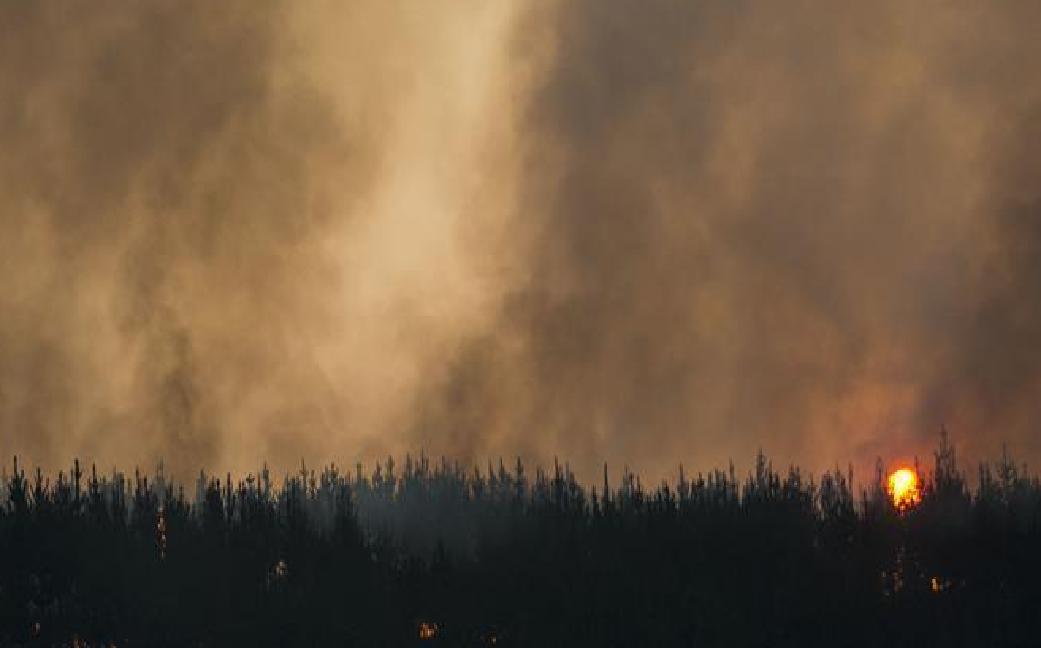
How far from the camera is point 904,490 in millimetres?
100250

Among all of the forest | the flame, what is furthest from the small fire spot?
the flame

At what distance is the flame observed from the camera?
96.8 m

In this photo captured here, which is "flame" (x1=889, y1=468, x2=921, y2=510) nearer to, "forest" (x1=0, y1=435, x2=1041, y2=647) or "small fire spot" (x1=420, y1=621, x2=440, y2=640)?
"forest" (x1=0, y1=435, x2=1041, y2=647)

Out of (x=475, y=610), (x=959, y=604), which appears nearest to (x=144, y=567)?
(x=475, y=610)

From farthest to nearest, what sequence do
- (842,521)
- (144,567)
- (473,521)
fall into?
(473,521)
(842,521)
(144,567)

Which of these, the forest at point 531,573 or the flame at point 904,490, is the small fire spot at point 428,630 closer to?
the forest at point 531,573

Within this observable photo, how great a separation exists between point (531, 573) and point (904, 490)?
81.9 feet

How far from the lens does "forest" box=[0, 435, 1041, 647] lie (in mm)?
80188

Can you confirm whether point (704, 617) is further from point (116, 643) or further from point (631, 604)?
point (116, 643)

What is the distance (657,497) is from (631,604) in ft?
47.3

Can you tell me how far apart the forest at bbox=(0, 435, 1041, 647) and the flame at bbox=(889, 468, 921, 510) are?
778mm

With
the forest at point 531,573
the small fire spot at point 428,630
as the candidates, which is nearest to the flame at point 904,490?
the forest at point 531,573

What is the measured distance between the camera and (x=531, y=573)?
85.2m

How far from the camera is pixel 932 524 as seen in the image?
93.1 metres
